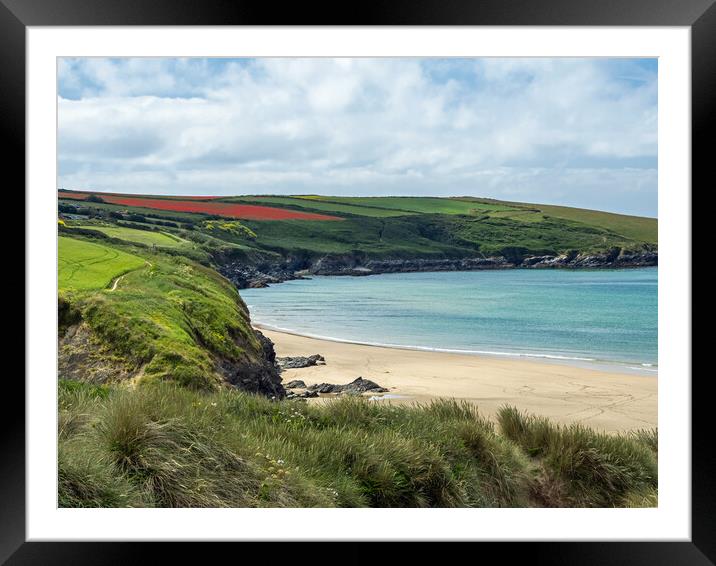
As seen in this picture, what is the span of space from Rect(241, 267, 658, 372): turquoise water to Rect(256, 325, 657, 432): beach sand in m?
2.08

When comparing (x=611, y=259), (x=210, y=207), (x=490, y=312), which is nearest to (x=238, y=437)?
(x=490, y=312)

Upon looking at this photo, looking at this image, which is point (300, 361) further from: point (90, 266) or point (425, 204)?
point (425, 204)

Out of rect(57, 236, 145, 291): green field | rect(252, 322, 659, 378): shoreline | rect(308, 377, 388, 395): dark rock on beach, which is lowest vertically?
rect(252, 322, 659, 378): shoreline

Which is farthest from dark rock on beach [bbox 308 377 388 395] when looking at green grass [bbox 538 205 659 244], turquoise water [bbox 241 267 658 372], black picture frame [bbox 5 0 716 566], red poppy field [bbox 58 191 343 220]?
green grass [bbox 538 205 659 244]

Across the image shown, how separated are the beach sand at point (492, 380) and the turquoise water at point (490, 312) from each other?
2077mm

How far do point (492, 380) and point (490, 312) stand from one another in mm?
14578

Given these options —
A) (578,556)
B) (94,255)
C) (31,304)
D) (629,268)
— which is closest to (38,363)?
(31,304)

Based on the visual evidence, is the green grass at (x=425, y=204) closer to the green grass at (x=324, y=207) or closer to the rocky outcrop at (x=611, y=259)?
the green grass at (x=324, y=207)

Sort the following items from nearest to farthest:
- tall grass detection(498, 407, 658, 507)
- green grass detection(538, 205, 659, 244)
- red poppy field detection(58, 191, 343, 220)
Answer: tall grass detection(498, 407, 658, 507), red poppy field detection(58, 191, 343, 220), green grass detection(538, 205, 659, 244)

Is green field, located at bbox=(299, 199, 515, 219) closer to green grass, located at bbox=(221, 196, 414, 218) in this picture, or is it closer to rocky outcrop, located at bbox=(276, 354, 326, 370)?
green grass, located at bbox=(221, 196, 414, 218)

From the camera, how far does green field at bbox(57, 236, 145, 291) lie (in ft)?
23.6

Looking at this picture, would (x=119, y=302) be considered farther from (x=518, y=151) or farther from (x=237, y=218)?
(x=518, y=151)

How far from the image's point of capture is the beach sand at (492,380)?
441 inches

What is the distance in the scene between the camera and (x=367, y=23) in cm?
278
